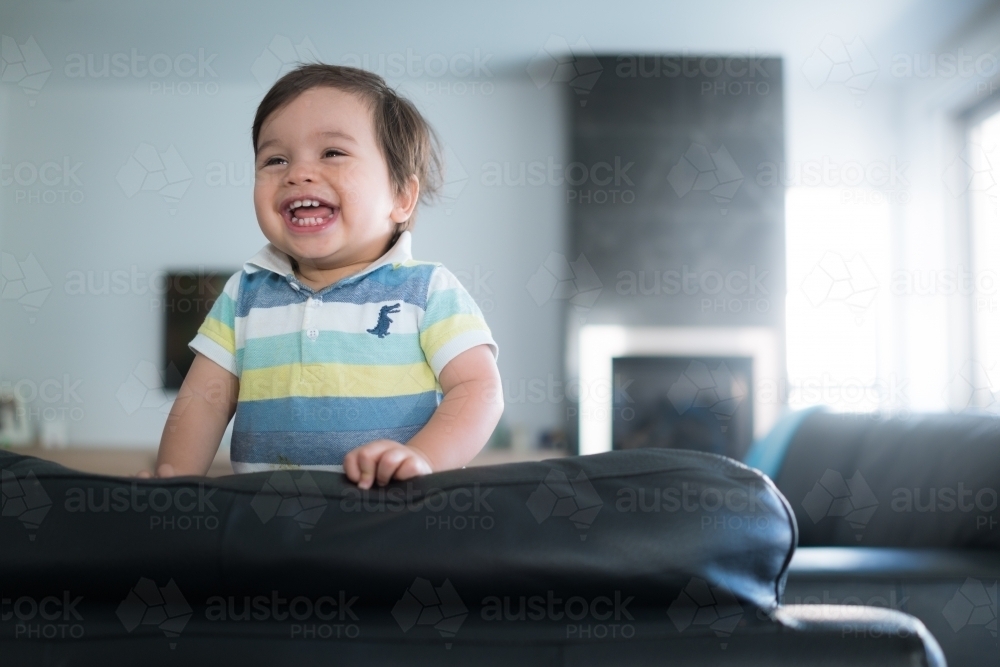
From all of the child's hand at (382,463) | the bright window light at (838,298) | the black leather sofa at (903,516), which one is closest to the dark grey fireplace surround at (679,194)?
the bright window light at (838,298)

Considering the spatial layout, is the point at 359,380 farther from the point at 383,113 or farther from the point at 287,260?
the point at 383,113

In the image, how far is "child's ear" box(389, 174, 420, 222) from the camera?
1390mm

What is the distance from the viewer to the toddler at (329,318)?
3.92ft

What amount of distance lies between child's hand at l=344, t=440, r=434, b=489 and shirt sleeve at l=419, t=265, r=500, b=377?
409 mm

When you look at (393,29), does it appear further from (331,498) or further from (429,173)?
(331,498)

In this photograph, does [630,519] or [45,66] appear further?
[45,66]

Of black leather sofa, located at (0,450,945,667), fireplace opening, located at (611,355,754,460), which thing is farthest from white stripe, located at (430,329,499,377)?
fireplace opening, located at (611,355,754,460)

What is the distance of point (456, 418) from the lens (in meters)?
1.07

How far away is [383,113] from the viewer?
134cm

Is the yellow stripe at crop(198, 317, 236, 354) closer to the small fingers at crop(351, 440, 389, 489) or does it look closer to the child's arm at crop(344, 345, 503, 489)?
Answer: the child's arm at crop(344, 345, 503, 489)

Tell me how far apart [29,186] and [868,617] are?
19.8ft

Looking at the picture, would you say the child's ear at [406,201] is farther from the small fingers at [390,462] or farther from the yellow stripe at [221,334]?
the small fingers at [390,462]

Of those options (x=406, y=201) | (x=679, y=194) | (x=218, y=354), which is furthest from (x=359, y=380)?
(x=679, y=194)

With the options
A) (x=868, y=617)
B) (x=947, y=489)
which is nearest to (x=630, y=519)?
(x=868, y=617)
